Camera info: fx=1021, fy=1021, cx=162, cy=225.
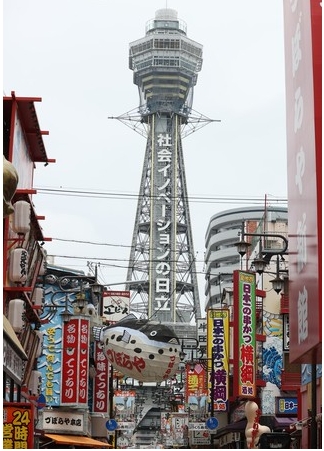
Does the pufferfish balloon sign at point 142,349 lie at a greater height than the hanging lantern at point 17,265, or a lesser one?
lesser

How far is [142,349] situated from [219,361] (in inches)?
852

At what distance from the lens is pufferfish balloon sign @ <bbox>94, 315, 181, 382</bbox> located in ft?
76.1

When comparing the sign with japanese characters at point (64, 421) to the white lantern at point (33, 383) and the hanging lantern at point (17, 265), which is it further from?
the hanging lantern at point (17, 265)

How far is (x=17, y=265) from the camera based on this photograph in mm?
25312

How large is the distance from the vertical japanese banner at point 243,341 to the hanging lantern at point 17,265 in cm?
1129

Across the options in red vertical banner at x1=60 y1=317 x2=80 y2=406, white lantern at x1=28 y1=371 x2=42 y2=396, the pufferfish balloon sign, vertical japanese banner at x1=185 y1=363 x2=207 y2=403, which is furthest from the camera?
vertical japanese banner at x1=185 y1=363 x2=207 y2=403

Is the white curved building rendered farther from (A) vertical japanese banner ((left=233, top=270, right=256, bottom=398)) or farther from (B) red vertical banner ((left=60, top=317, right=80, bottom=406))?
(A) vertical japanese banner ((left=233, top=270, right=256, bottom=398))

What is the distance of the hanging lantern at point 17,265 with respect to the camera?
82.9 feet

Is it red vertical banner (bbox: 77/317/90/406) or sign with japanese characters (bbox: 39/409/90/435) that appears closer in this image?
red vertical banner (bbox: 77/317/90/406)

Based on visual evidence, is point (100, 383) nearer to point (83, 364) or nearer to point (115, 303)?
point (83, 364)

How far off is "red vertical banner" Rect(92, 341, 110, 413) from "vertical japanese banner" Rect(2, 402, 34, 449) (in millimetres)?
24143

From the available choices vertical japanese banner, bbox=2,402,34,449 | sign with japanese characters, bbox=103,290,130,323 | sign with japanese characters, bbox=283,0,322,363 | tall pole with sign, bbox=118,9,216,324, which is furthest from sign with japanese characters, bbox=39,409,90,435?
tall pole with sign, bbox=118,9,216,324

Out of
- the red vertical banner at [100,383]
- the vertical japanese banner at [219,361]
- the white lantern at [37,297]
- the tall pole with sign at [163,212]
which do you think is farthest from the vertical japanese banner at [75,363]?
the tall pole with sign at [163,212]

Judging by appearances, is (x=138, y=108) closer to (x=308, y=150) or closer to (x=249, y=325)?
(x=249, y=325)
